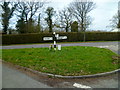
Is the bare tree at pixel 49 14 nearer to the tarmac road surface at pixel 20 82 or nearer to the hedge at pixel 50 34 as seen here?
the hedge at pixel 50 34

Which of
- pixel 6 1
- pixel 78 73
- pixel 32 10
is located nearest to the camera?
pixel 78 73

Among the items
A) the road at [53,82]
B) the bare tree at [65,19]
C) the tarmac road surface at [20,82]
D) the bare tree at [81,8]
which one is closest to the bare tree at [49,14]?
the bare tree at [65,19]

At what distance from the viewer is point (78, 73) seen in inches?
186

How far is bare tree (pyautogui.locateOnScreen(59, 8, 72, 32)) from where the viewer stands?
104 feet

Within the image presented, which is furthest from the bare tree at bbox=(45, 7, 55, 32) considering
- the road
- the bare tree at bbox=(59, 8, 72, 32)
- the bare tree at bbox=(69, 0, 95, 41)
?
the road

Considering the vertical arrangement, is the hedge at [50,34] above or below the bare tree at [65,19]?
below

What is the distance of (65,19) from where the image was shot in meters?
32.8

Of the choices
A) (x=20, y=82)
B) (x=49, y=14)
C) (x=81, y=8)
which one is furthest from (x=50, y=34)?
(x=20, y=82)

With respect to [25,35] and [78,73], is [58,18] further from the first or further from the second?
[78,73]

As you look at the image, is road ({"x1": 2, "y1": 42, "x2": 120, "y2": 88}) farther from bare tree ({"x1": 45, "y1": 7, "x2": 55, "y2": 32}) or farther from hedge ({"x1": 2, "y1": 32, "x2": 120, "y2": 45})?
bare tree ({"x1": 45, "y1": 7, "x2": 55, "y2": 32})

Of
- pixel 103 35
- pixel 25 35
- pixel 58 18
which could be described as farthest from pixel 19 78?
pixel 58 18

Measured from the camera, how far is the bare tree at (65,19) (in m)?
31.8

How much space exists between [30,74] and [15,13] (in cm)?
2856

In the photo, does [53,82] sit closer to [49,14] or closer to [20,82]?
[20,82]
